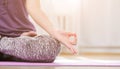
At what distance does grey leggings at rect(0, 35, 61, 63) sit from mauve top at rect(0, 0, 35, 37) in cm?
16

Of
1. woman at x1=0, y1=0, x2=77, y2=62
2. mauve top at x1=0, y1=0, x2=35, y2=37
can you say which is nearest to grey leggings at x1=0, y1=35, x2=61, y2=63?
woman at x1=0, y1=0, x2=77, y2=62

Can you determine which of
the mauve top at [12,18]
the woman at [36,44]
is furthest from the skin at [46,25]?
the mauve top at [12,18]

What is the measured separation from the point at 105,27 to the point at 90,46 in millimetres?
240

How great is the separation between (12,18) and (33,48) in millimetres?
263

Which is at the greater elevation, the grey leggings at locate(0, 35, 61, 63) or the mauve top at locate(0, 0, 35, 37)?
the mauve top at locate(0, 0, 35, 37)

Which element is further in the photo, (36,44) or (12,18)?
(12,18)

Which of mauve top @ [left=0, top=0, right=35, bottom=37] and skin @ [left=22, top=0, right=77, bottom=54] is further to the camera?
mauve top @ [left=0, top=0, right=35, bottom=37]

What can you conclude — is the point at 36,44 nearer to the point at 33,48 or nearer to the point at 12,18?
the point at 33,48

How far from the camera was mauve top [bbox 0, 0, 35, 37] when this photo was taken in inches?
41.2

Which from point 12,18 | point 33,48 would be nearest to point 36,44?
point 33,48

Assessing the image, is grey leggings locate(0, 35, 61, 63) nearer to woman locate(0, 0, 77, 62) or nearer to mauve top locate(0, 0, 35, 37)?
woman locate(0, 0, 77, 62)

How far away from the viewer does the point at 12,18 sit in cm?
106

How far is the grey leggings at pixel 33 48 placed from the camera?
0.85 meters

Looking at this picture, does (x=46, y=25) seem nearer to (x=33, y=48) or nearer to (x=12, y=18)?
(x=33, y=48)
